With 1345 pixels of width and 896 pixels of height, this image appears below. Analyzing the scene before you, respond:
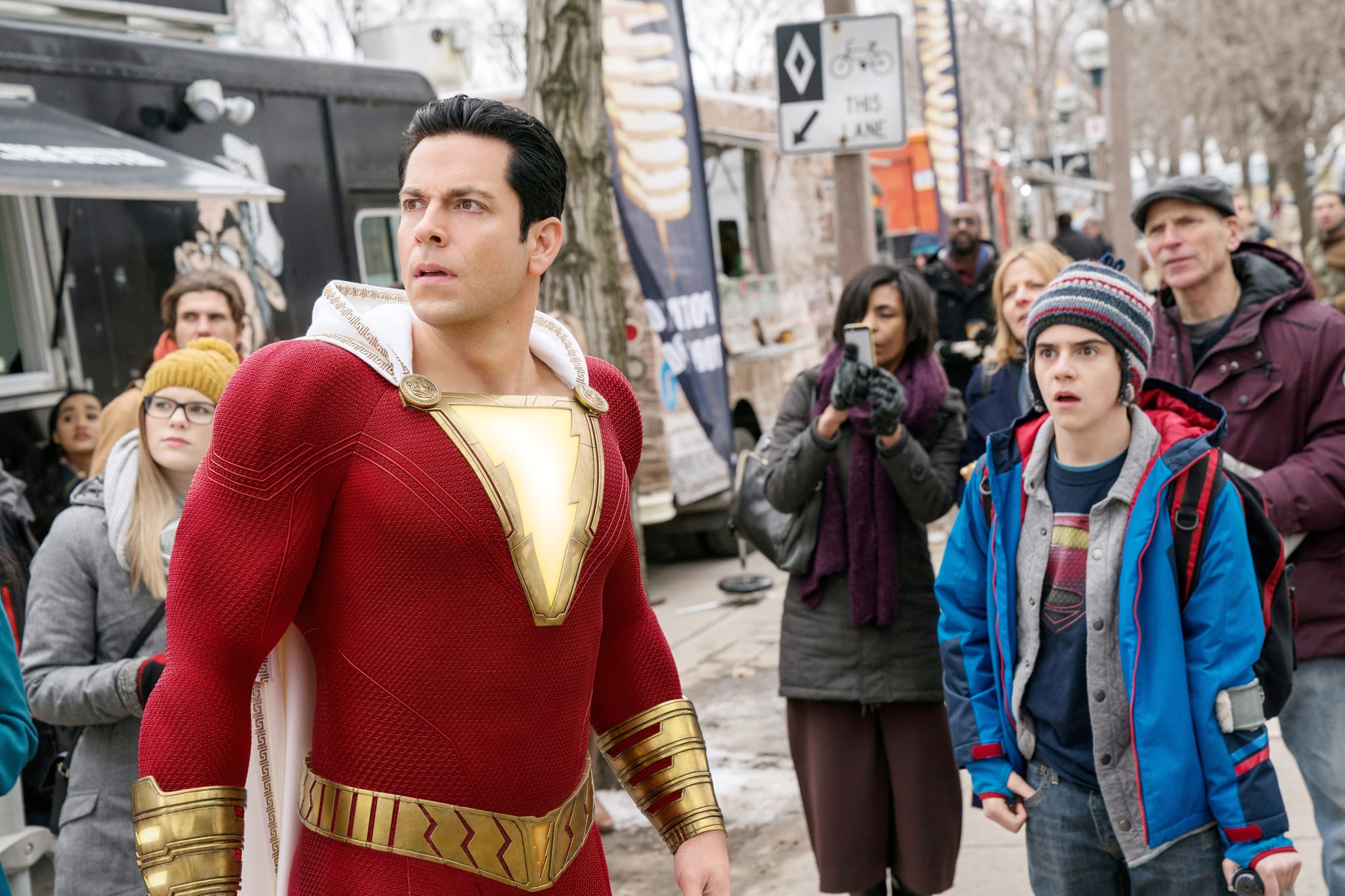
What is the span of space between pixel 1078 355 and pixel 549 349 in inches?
51.2

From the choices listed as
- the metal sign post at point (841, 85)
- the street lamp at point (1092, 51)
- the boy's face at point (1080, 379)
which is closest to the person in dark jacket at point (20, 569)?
the boy's face at point (1080, 379)

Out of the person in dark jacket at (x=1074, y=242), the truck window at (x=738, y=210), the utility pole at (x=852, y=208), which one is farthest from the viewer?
the person in dark jacket at (x=1074, y=242)

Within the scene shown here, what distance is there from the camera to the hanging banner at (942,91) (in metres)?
13.1

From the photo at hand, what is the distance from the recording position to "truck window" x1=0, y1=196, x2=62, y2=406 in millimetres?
5547

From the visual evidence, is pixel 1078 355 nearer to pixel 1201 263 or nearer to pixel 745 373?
pixel 1201 263

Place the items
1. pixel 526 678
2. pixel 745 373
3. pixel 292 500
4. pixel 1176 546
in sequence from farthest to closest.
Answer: pixel 745 373
pixel 1176 546
pixel 526 678
pixel 292 500

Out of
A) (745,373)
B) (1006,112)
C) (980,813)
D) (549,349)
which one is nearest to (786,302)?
(745,373)

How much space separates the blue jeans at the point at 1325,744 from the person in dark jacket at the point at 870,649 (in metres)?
0.92

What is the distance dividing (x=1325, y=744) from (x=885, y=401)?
1403 millimetres

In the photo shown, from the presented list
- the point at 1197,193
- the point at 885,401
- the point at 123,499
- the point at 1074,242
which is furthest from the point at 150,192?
the point at 1074,242

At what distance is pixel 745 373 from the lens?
32.7 feet

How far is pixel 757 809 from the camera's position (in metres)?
5.26

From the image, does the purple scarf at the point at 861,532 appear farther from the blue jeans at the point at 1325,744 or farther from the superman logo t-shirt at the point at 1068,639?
the blue jeans at the point at 1325,744

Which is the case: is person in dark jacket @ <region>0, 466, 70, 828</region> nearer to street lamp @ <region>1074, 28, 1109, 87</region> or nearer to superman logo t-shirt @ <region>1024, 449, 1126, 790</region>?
superman logo t-shirt @ <region>1024, 449, 1126, 790</region>
